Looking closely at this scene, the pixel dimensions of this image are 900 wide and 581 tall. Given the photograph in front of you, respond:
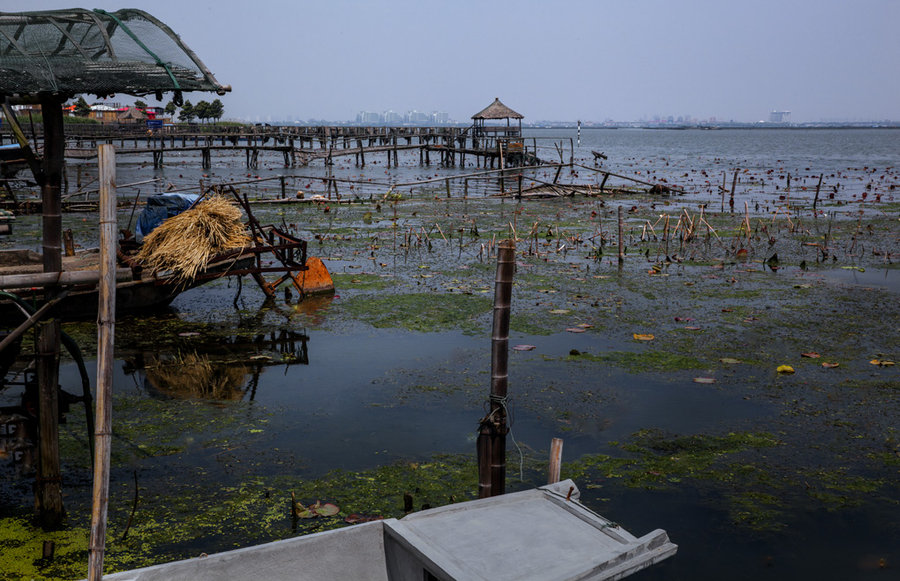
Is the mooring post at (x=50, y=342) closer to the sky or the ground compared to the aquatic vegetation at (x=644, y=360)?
closer to the sky

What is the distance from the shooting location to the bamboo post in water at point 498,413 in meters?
5.14

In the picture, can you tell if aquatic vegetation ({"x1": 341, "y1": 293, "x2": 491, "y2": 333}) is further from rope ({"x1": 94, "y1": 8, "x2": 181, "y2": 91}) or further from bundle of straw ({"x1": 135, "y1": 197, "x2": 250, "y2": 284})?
rope ({"x1": 94, "y1": 8, "x2": 181, "y2": 91})

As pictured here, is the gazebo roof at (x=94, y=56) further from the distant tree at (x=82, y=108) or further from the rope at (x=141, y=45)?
the distant tree at (x=82, y=108)

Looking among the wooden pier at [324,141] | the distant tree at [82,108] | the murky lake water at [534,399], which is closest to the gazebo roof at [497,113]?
the wooden pier at [324,141]

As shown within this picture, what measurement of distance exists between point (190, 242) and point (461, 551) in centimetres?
734

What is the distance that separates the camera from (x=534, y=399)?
24.8 ft

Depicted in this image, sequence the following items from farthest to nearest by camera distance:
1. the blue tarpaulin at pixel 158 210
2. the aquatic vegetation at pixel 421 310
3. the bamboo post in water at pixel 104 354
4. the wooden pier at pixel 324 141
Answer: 1. the wooden pier at pixel 324 141
2. the blue tarpaulin at pixel 158 210
3. the aquatic vegetation at pixel 421 310
4. the bamboo post in water at pixel 104 354

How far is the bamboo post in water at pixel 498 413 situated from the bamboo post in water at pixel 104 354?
2382mm

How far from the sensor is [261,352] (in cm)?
908

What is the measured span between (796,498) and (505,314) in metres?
2.59

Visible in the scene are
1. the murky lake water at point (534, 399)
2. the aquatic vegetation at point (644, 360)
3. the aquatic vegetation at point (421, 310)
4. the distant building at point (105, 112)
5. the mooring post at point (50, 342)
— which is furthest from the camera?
the distant building at point (105, 112)

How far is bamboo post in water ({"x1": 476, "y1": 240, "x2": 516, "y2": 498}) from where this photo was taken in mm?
5145

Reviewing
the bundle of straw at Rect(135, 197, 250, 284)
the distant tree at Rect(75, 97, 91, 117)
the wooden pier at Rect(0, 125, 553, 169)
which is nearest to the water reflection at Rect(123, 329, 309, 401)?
the bundle of straw at Rect(135, 197, 250, 284)

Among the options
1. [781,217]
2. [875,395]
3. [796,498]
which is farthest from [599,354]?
[781,217]
